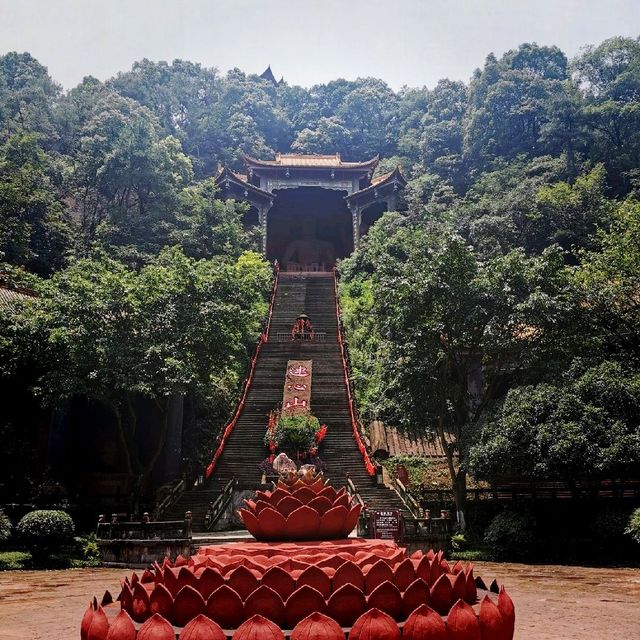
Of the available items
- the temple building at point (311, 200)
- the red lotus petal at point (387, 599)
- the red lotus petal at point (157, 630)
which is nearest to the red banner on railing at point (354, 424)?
the temple building at point (311, 200)

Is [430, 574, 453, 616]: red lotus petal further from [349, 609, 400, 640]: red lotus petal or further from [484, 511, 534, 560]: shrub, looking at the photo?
[484, 511, 534, 560]: shrub

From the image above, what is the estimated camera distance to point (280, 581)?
421 cm

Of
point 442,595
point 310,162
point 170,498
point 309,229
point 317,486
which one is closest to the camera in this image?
point 442,595

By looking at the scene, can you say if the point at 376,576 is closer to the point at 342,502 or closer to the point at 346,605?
the point at 346,605

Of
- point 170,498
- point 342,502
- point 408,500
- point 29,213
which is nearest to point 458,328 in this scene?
point 408,500

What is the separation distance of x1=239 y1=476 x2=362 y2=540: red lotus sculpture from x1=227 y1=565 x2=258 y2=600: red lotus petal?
0.86 meters

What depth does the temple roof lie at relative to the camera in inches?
1597

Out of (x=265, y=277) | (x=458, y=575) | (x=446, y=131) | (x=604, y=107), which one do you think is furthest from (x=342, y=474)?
(x=446, y=131)

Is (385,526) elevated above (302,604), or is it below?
below

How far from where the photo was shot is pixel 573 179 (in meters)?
34.2

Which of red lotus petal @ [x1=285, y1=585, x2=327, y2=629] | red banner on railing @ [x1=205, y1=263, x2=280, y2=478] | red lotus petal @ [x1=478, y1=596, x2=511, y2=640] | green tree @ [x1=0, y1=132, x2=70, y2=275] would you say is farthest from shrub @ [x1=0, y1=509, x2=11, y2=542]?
→ green tree @ [x1=0, y1=132, x2=70, y2=275]

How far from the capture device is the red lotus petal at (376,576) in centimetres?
432

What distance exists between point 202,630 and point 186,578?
698 millimetres

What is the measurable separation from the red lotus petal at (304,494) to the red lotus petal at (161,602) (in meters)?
1.29
